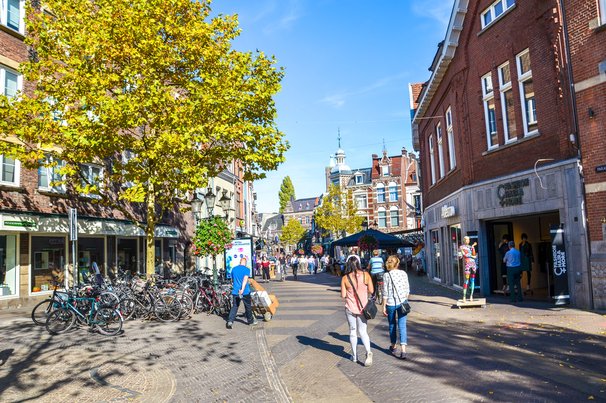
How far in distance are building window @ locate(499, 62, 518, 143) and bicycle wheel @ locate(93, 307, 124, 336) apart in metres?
11.7

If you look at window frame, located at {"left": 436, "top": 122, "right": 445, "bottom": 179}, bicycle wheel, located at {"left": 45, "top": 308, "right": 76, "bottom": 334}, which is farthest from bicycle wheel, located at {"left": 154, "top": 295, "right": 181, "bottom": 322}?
window frame, located at {"left": 436, "top": 122, "right": 445, "bottom": 179}

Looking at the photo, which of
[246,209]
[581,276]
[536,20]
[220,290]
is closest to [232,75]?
[220,290]

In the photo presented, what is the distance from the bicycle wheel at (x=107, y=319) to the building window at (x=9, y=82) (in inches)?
357

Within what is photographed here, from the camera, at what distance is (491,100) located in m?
15.2

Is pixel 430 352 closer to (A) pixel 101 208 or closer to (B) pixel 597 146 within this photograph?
(B) pixel 597 146

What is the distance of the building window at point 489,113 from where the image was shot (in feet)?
49.4

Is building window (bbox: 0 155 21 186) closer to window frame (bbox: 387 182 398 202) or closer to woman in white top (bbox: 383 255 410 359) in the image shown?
woman in white top (bbox: 383 255 410 359)

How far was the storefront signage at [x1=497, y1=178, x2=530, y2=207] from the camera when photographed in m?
13.3

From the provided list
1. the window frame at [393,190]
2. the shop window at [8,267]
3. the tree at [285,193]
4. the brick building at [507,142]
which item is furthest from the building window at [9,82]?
the tree at [285,193]

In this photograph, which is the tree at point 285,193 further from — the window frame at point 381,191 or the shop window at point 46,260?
the shop window at point 46,260

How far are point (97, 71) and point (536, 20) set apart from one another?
39.6 ft

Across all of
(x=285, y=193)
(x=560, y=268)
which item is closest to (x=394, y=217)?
(x=560, y=268)

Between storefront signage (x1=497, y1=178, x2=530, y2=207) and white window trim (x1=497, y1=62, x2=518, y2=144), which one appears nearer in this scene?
storefront signage (x1=497, y1=178, x2=530, y2=207)

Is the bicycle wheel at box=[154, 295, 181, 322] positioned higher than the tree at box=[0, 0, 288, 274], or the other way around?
the tree at box=[0, 0, 288, 274]
